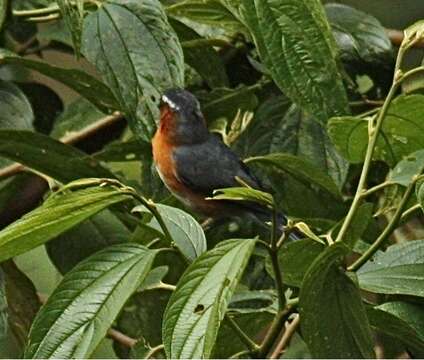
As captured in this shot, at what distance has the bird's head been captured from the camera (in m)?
2.16

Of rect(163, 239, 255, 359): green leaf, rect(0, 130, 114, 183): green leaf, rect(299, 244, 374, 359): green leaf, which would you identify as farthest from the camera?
rect(0, 130, 114, 183): green leaf

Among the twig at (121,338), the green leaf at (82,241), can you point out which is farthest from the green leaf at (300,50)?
the twig at (121,338)

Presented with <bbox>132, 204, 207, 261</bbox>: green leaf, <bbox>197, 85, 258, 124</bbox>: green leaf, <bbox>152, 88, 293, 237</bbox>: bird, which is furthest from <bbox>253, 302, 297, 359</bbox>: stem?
<bbox>197, 85, 258, 124</bbox>: green leaf

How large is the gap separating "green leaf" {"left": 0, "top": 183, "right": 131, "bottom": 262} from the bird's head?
0.75 meters

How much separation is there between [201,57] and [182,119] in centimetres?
24

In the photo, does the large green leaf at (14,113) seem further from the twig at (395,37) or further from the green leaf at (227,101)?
the twig at (395,37)

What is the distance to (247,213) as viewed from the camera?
7.19ft

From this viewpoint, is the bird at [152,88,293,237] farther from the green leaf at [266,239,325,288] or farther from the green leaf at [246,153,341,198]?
the green leaf at [266,239,325,288]

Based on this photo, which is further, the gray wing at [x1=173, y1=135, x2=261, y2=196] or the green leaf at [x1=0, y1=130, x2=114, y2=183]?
the gray wing at [x1=173, y1=135, x2=261, y2=196]

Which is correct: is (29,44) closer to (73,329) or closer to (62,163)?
(62,163)

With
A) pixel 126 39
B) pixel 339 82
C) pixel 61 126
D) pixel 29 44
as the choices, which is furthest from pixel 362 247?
pixel 29 44

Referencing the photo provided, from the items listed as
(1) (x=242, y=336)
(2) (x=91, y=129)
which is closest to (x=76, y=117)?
(2) (x=91, y=129)

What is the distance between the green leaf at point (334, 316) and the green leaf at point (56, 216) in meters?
0.23

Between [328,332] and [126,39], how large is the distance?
499 millimetres
